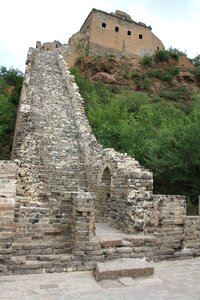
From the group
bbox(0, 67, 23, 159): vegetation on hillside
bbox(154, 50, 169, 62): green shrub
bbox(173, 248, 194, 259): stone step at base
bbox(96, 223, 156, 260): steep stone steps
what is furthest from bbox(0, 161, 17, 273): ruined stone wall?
bbox(154, 50, 169, 62): green shrub

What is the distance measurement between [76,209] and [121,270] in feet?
4.63

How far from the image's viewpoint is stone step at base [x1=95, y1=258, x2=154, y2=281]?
18.5ft

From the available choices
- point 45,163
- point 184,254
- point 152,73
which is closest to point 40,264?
point 184,254

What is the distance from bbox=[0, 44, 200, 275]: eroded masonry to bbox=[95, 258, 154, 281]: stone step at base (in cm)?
53

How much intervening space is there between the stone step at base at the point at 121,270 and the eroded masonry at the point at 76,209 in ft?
1.75

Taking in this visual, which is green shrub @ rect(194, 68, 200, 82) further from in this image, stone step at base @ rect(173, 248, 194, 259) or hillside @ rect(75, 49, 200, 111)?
stone step at base @ rect(173, 248, 194, 259)

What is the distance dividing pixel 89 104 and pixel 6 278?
18.0 metres

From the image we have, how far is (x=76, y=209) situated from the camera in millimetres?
6492

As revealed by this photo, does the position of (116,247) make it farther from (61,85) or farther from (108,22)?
(108,22)

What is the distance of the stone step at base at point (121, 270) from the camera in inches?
222

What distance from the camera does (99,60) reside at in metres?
40.6

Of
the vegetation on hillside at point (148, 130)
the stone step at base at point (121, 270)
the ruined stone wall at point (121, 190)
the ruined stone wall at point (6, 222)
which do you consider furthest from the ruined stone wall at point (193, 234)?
the vegetation on hillside at point (148, 130)

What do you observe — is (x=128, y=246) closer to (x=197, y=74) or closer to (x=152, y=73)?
(x=152, y=73)

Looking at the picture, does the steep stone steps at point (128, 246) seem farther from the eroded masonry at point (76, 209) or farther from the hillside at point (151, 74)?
the hillside at point (151, 74)
